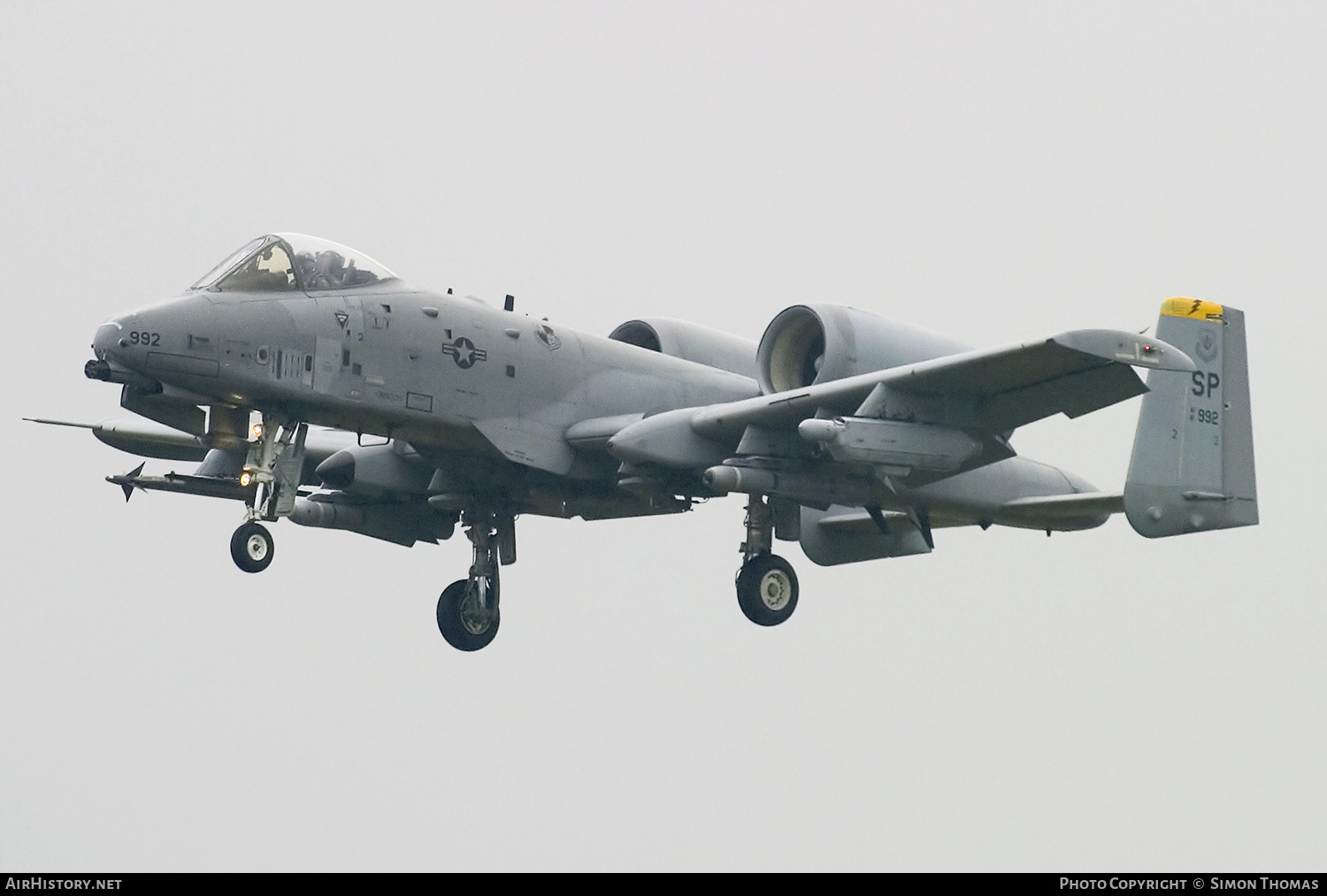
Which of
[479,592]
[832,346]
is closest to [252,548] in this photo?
[479,592]

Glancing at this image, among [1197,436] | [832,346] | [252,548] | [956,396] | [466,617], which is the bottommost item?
Result: [466,617]

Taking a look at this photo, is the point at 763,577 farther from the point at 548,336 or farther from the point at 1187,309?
the point at 1187,309

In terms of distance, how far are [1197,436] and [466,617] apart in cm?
814

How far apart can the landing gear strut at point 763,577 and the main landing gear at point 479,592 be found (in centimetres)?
299

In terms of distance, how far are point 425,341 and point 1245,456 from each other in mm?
8492

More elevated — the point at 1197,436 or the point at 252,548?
the point at 1197,436

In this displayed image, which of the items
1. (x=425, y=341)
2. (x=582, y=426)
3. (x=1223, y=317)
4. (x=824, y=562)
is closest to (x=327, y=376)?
(x=425, y=341)

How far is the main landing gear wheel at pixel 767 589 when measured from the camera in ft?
72.6

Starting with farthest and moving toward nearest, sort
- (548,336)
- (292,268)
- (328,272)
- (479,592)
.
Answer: (479,592) < (548,336) < (328,272) < (292,268)

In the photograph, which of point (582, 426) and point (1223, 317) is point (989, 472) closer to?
point (1223, 317)

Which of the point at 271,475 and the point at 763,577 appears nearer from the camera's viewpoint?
the point at 271,475

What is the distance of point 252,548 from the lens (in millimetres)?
21016

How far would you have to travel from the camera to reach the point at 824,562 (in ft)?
78.7

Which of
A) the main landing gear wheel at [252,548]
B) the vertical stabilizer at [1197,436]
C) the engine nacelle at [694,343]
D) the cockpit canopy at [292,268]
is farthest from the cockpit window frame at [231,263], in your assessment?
the vertical stabilizer at [1197,436]
